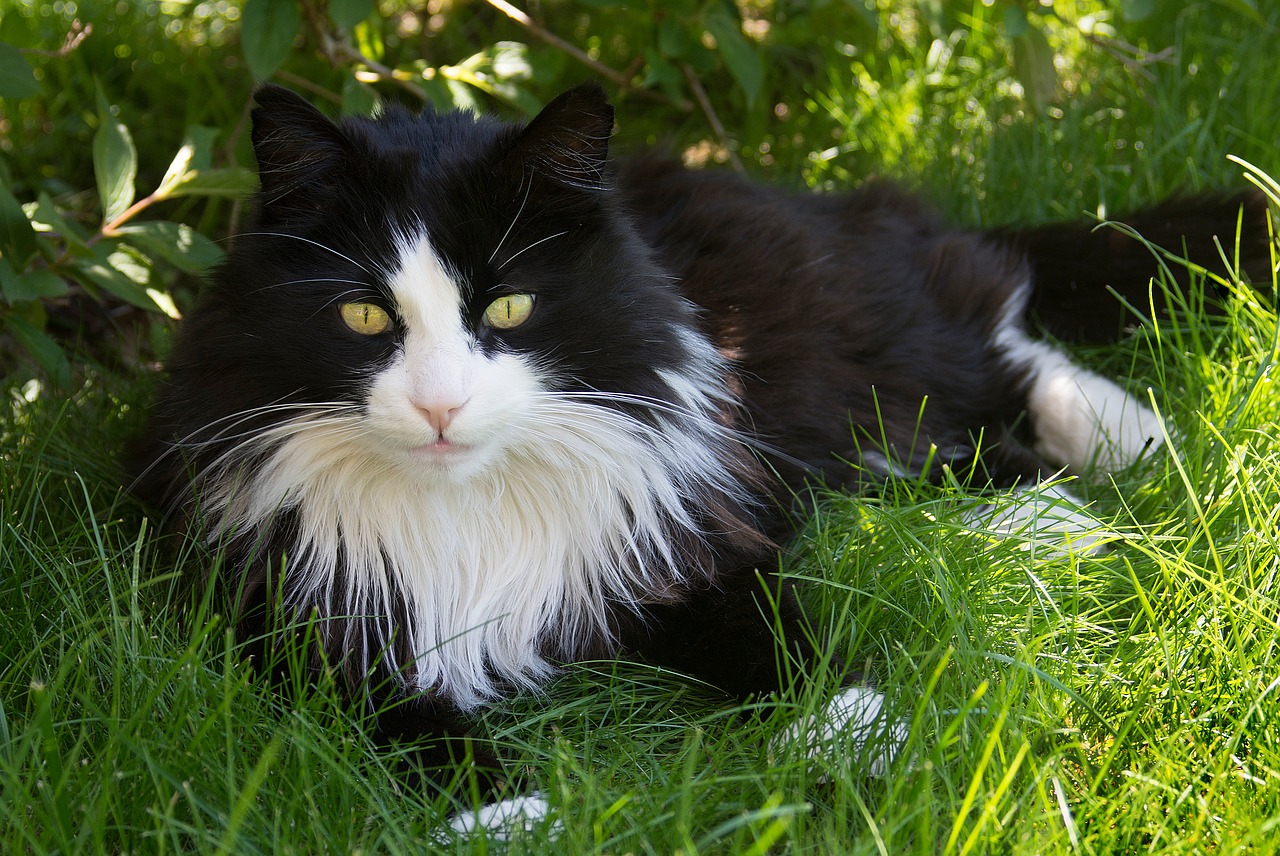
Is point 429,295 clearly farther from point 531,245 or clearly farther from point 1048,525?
point 1048,525

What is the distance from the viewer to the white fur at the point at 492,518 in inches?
64.8

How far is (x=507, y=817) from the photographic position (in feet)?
4.76

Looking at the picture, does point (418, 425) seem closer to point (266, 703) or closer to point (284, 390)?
point (284, 390)

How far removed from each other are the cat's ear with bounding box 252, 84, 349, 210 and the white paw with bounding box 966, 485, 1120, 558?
1147 mm

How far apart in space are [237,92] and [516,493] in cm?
245

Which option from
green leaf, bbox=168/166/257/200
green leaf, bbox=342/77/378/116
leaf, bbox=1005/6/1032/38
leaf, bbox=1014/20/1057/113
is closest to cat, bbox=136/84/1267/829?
green leaf, bbox=168/166/257/200

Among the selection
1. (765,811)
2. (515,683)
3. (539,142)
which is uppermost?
(539,142)

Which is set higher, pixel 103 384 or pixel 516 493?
pixel 516 493

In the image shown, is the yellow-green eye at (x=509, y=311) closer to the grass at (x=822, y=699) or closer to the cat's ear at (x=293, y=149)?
the cat's ear at (x=293, y=149)

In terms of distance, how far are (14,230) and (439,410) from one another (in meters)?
1.24

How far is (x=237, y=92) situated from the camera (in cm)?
361

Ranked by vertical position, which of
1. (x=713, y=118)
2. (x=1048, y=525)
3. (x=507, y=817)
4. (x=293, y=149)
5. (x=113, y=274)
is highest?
(x=293, y=149)

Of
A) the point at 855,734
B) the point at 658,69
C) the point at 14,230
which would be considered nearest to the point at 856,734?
the point at 855,734

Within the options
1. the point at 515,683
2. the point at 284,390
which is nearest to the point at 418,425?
the point at 284,390
